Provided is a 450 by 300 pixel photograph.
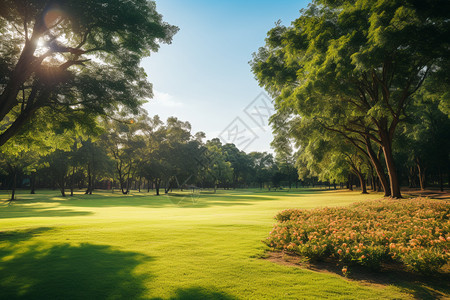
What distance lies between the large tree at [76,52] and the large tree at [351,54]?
1033 cm

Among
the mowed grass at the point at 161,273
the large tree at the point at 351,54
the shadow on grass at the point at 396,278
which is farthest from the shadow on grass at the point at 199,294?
the large tree at the point at 351,54

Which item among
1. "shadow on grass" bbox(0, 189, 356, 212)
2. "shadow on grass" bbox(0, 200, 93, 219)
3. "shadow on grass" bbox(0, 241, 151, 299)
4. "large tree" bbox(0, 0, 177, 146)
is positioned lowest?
"shadow on grass" bbox(0, 189, 356, 212)

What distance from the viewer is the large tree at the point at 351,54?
14.1 m

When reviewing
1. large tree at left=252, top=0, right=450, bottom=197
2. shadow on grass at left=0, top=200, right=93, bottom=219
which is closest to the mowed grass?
large tree at left=252, top=0, right=450, bottom=197

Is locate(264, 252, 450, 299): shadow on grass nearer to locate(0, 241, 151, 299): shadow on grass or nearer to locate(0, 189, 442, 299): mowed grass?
locate(0, 189, 442, 299): mowed grass

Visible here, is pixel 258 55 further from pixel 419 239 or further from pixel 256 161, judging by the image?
pixel 256 161

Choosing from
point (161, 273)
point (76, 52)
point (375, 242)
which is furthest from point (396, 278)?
point (76, 52)

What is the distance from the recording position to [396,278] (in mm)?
5730

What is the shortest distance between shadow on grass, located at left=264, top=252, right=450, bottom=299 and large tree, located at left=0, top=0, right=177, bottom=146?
13732 mm

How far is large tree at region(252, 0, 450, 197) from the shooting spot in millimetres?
14094

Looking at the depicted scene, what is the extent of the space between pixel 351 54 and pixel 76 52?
17.2 meters

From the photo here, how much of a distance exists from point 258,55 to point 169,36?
11285 mm

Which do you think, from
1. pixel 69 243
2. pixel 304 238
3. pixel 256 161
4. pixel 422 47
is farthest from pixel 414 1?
pixel 256 161

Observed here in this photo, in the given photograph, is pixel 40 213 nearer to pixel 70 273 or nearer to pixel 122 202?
pixel 122 202
